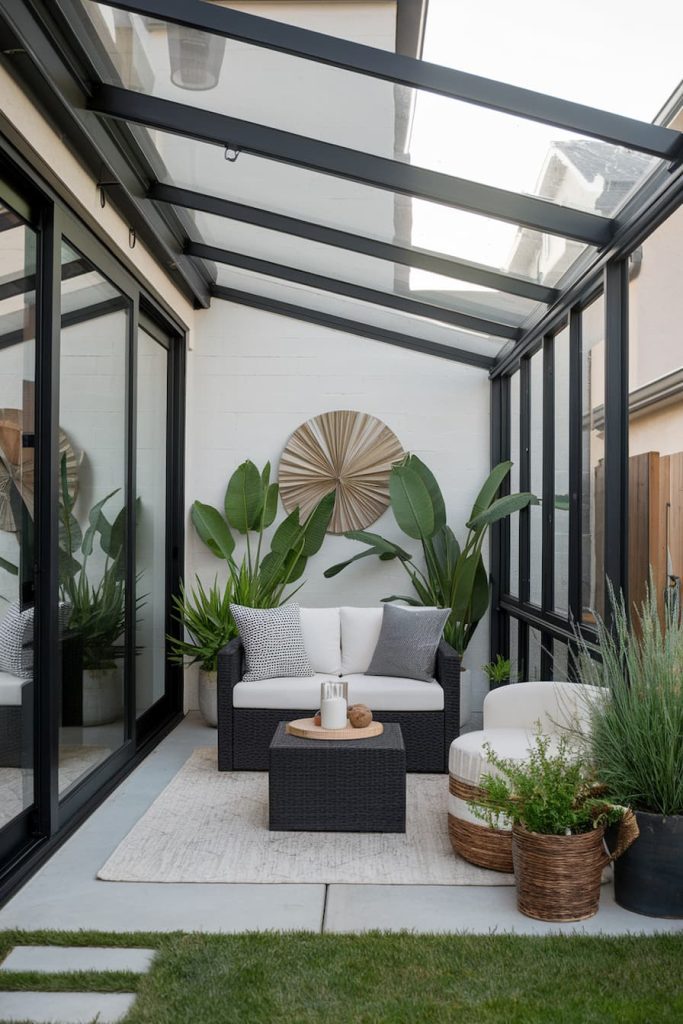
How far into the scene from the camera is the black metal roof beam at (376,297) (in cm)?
652

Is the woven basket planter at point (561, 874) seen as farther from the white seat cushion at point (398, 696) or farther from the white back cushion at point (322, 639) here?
the white back cushion at point (322, 639)

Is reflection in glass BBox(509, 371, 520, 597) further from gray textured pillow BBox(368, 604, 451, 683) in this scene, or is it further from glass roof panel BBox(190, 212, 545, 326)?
gray textured pillow BBox(368, 604, 451, 683)

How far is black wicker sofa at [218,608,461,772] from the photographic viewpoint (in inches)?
212

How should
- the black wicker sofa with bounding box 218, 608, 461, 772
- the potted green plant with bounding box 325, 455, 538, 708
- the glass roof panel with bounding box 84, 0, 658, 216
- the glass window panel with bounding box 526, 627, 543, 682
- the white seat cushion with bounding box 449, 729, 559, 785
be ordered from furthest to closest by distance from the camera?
the potted green plant with bounding box 325, 455, 538, 708 → the glass window panel with bounding box 526, 627, 543, 682 → the black wicker sofa with bounding box 218, 608, 461, 772 → the white seat cushion with bounding box 449, 729, 559, 785 → the glass roof panel with bounding box 84, 0, 658, 216

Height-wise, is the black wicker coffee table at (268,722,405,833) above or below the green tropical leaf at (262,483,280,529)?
below

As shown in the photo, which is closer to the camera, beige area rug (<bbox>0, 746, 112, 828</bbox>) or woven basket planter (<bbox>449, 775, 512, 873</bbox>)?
beige area rug (<bbox>0, 746, 112, 828</bbox>)

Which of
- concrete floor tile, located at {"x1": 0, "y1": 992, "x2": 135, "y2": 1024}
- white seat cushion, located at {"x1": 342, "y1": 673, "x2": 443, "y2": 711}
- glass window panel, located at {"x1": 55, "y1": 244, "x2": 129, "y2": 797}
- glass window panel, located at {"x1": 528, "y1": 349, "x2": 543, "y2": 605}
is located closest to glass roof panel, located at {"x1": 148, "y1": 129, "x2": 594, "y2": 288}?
glass window panel, located at {"x1": 55, "y1": 244, "x2": 129, "y2": 797}

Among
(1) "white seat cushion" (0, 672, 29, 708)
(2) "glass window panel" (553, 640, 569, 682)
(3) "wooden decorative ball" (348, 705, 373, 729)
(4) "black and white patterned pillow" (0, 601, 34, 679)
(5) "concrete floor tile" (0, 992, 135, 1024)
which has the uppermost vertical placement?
(4) "black and white patterned pillow" (0, 601, 34, 679)

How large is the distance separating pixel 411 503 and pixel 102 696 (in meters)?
2.77

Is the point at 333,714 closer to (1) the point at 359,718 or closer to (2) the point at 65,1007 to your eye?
(1) the point at 359,718

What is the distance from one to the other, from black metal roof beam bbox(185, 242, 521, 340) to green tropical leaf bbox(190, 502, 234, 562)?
1.76 m

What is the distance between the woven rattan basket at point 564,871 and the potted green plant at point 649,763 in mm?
87

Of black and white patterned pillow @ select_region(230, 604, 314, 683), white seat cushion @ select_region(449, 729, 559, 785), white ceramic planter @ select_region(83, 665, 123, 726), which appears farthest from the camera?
black and white patterned pillow @ select_region(230, 604, 314, 683)

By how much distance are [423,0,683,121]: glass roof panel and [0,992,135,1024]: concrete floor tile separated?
3.12 meters
